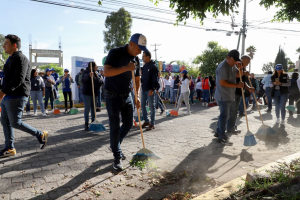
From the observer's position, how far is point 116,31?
1473 inches

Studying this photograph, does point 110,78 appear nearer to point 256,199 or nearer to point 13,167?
point 13,167

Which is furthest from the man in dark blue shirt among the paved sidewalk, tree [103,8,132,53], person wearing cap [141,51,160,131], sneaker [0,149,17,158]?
tree [103,8,132,53]

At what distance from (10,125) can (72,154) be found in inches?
50.0

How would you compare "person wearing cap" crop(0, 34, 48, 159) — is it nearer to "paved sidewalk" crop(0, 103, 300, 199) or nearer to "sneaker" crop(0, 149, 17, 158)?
"sneaker" crop(0, 149, 17, 158)

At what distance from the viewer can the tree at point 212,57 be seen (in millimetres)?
33062

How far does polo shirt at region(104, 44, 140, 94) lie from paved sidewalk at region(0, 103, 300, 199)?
4.30 ft

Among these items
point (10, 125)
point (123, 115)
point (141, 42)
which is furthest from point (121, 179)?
point (10, 125)

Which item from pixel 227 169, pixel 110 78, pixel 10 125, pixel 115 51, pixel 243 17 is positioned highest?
pixel 243 17

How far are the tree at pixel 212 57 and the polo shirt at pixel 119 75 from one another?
30.8 meters

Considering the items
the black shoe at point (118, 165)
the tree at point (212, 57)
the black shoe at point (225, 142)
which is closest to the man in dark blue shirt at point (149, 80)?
the black shoe at point (225, 142)

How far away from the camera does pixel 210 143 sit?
17.6ft

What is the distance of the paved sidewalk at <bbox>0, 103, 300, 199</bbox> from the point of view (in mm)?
3012

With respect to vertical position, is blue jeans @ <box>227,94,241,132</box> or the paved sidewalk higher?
blue jeans @ <box>227,94,241,132</box>

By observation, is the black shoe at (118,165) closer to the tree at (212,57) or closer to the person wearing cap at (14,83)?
the person wearing cap at (14,83)
